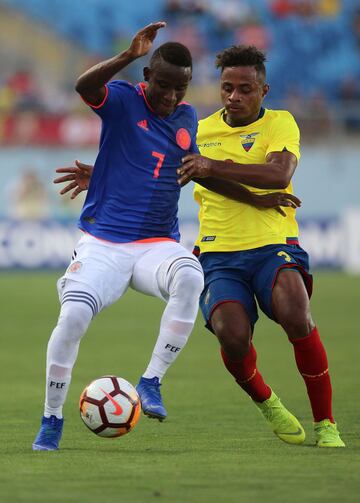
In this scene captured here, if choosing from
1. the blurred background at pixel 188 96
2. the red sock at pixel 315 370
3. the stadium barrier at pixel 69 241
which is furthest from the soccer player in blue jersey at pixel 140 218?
the stadium barrier at pixel 69 241

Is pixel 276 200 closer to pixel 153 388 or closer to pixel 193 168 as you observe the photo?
pixel 193 168

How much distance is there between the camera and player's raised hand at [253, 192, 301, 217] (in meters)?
6.59

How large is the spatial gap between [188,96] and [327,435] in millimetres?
19166

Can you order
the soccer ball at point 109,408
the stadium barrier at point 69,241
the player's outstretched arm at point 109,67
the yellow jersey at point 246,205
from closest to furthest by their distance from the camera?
the player's outstretched arm at point 109,67 < the soccer ball at point 109,408 < the yellow jersey at point 246,205 < the stadium barrier at point 69,241

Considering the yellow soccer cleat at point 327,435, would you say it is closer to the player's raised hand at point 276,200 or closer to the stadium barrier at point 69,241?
the player's raised hand at point 276,200

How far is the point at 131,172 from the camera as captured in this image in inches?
245

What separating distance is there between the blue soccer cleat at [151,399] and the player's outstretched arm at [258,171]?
122 cm

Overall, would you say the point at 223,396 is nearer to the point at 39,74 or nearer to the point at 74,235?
the point at 74,235

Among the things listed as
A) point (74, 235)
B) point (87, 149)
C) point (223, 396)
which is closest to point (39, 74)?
point (87, 149)

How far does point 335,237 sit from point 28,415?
16416mm

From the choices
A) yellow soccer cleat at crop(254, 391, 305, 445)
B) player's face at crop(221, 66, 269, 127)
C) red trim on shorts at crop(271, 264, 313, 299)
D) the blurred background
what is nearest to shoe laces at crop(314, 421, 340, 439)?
yellow soccer cleat at crop(254, 391, 305, 445)

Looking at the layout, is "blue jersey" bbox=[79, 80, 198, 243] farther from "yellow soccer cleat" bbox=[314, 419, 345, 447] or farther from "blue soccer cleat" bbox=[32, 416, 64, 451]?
"yellow soccer cleat" bbox=[314, 419, 345, 447]

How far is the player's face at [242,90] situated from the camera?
6602 millimetres

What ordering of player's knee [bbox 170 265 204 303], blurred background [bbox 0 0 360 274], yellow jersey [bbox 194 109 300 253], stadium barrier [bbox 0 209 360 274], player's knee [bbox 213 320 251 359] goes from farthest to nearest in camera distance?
1. blurred background [bbox 0 0 360 274]
2. stadium barrier [bbox 0 209 360 274]
3. yellow jersey [bbox 194 109 300 253]
4. player's knee [bbox 213 320 251 359]
5. player's knee [bbox 170 265 204 303]
